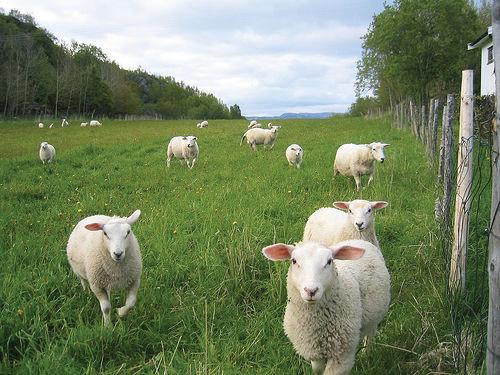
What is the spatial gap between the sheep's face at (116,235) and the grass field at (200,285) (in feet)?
1.83

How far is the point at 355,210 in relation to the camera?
4.93 m

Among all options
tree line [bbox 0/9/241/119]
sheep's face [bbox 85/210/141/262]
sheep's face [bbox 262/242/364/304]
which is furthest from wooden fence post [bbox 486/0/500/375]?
tree line [bbox 0/9/241/119]

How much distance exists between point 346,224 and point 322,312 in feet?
7.15

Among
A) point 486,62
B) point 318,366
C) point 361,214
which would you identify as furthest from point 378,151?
point 486,62

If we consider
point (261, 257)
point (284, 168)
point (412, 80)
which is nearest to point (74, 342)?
point (261, 257)

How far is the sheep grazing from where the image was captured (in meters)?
2.99

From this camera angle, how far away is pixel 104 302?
404 cm

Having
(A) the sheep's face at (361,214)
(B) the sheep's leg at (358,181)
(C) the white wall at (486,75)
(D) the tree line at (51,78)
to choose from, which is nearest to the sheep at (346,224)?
(A) the sheep's face at (361,214)

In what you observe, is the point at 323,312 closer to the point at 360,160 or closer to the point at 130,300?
the point at 130,300

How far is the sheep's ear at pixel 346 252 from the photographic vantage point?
311 cm

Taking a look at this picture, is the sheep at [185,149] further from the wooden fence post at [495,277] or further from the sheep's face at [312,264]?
the wooden fence post at [495,277]

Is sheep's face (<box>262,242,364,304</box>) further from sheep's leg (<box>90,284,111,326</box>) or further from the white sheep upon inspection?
sheep's leg (<box>90,284,111,326</box>)

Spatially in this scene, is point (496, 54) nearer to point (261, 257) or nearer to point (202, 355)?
point (202, 355)

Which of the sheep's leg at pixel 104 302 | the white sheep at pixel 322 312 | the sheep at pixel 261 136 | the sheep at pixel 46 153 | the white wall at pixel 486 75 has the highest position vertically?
the white wall at pixel 486 75
